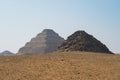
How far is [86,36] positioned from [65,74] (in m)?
38.6

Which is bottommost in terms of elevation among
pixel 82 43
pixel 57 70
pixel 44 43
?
pixel 57 70

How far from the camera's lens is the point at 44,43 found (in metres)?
184

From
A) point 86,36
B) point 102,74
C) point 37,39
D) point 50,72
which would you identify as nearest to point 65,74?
point 50,72

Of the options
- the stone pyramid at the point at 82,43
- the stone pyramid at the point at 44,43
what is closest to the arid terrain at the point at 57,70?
the stone pyramid at the point at 82,43

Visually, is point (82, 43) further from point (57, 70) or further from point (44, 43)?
point (44, 43)

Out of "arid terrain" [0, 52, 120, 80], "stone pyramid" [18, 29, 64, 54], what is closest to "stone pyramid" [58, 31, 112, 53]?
"arid terrain" [0, 52, 120, 80]

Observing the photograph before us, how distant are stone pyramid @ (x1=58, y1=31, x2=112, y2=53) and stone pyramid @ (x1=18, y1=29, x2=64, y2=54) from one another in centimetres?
10836

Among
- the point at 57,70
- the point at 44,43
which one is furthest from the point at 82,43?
the point at 44,43

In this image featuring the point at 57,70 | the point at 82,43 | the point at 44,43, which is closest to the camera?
the point at 57,70

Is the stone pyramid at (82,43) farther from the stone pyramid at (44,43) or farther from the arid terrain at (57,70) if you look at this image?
the stone pyramid at (44,43)

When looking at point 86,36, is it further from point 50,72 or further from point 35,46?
point 35,46

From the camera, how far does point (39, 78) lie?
22.8 meters

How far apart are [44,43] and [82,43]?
125 m

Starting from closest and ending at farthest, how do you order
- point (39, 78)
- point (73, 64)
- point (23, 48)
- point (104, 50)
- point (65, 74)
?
1. point (39, 78)
2. point (65, 74)
3. point (73, 64)
4. point (104, 50)
5. point (23, 48)
